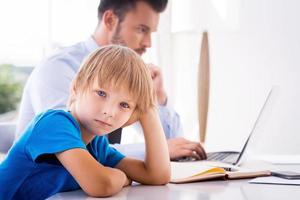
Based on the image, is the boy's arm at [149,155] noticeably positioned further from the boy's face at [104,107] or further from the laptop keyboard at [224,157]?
the laptop keyboard at [224,157]

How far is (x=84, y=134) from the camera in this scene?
1.02 m

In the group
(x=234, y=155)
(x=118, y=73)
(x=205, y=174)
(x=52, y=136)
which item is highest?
(x=118, y=73)

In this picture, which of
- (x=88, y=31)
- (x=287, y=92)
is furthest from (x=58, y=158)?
(x=287, y=92)

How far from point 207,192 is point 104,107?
0.25 m

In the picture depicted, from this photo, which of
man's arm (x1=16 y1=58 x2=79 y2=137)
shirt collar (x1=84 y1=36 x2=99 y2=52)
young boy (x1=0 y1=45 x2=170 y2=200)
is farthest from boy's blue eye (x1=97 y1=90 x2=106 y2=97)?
shirt collar (x1=84 y1=36 x2=99 y2=52)

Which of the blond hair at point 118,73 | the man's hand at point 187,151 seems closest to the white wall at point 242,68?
the man's hand at point 187,151

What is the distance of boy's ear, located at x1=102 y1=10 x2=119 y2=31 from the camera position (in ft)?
6.89

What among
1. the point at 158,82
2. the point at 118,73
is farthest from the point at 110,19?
the point at 118,73

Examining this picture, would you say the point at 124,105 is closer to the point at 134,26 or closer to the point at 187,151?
the point at 187,151

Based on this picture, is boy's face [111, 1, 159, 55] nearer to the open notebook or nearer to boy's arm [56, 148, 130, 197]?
the open notebook

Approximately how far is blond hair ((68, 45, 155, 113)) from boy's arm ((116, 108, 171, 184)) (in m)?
0.08

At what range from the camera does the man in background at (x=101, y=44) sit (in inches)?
71.0

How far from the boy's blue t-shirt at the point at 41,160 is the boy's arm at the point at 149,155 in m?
0.14

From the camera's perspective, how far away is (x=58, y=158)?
0.90m
